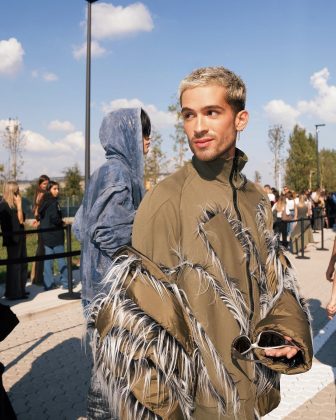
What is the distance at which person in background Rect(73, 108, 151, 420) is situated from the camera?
260cm

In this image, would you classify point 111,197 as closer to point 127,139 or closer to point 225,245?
point 127,139

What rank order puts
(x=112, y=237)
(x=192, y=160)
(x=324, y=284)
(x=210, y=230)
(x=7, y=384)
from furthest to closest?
(x=324, y=284) → (x=7, y=384) → (x=112, y=237) → (x=192, y=160) → (x=210, y=230)

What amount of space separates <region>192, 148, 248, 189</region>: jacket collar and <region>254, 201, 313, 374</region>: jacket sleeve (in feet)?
0.74

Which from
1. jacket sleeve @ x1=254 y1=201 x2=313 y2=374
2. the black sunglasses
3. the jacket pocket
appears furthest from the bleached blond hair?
the black sunglasses

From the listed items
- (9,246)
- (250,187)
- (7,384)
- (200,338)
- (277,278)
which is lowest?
(7,384)

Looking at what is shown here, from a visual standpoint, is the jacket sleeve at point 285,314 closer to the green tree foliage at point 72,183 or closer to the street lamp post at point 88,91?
the street lamp post at point 88,91

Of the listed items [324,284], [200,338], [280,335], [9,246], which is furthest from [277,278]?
[324,284]

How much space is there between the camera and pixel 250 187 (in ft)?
6.18

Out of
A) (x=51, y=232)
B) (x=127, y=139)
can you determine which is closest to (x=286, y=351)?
(x=127, y=139)

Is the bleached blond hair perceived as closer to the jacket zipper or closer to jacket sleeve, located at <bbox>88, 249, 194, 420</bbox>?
the jacket zipper

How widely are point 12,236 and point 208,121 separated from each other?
703cm

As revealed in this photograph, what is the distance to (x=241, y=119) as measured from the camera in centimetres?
166

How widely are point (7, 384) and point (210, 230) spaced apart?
386 centimetres

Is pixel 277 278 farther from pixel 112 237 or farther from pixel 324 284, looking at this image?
pixel 324 284
